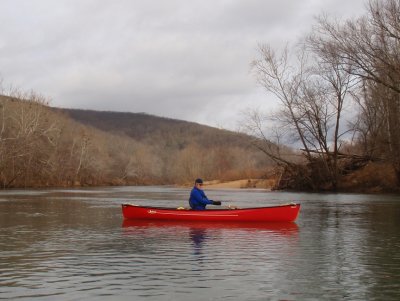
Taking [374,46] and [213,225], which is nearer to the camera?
[213,225]

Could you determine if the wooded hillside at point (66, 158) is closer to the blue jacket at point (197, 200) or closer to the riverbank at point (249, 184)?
the riverbank at point (249, 184)

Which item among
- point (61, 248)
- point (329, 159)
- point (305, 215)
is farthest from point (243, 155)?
point (61, 248)

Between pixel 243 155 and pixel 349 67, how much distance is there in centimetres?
8463

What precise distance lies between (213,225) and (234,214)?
1.01m

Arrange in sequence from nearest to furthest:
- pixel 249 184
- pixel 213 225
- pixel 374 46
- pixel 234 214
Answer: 1. pixel 213 225
2. pixel 234 214
3. pixel 374 46
4. pixel 249 184

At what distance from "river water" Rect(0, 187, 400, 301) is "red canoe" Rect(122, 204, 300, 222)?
1.46 feet

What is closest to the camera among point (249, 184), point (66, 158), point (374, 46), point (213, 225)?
point (213, 225)

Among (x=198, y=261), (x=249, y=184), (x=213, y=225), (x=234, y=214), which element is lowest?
(x=198, y=261)

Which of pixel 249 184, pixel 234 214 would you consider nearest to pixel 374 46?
pixel 234 214

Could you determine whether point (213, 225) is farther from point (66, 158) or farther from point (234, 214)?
point (66, 158)

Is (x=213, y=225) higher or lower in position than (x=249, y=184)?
lower

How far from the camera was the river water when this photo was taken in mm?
9000

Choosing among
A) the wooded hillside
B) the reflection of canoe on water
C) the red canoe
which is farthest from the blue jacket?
the wooded hillside

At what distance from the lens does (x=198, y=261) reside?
472 inches
